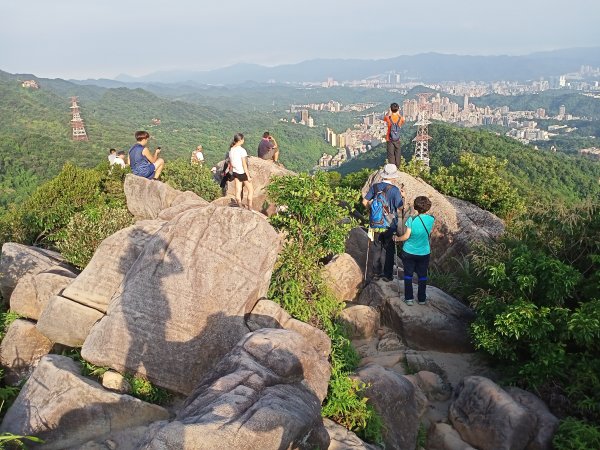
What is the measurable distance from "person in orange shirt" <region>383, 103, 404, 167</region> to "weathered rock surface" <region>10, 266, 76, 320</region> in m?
7.89

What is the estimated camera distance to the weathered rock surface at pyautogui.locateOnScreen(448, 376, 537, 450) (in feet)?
19.1

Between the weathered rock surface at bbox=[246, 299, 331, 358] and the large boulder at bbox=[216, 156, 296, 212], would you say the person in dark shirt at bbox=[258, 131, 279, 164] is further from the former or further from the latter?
the weathered rock surface at bbox=[246, 299, 331, 358]

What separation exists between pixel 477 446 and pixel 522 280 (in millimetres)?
2323

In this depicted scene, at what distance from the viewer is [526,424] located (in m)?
5.86

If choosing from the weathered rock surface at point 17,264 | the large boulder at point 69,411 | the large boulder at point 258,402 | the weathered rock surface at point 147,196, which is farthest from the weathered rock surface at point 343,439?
the weathered rock surface at point 147,196

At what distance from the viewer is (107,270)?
7.21 m

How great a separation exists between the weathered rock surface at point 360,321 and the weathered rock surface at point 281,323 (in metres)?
1.53

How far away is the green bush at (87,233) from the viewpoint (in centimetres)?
858

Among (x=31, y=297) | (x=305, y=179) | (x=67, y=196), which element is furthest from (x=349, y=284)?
(x=67, y=196)

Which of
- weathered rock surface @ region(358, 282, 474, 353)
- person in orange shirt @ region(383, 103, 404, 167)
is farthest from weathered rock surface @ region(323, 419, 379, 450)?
person in orange shirt @ region(383, 103, 404, 167)

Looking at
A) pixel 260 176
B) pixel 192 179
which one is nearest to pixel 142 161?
pixel 192 179

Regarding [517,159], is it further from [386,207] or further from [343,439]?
Result: [343,439]

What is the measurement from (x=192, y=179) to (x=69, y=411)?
8.58 metres

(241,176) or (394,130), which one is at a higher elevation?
(394,130)
